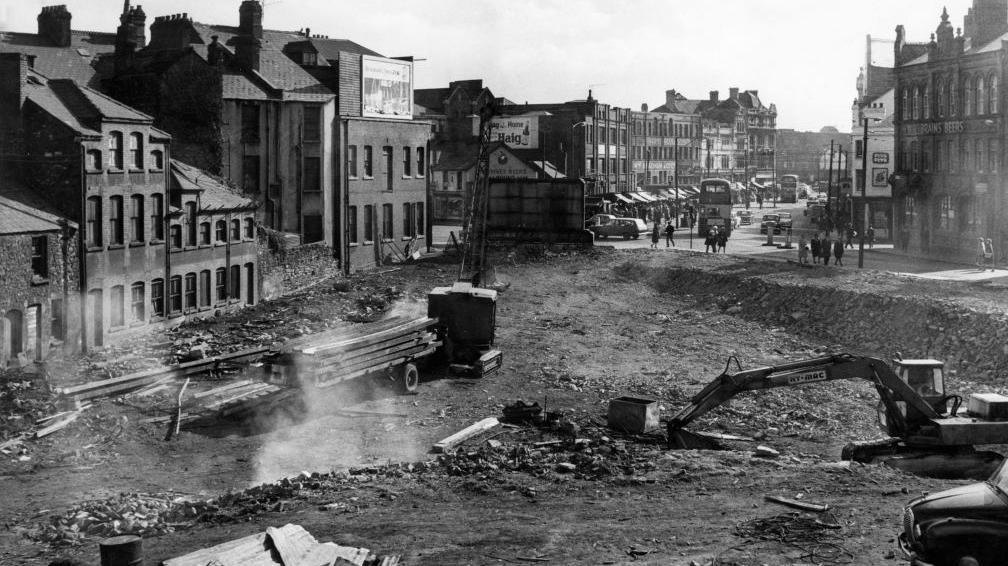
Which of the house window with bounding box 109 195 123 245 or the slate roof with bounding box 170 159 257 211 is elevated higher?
the slate roof with bounding box 170 159 257 211

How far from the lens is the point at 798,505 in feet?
54.9

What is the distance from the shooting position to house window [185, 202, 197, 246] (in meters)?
41.3

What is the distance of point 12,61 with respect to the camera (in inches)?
1382

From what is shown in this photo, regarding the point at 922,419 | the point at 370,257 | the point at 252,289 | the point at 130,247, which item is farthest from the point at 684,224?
the point at 922,419

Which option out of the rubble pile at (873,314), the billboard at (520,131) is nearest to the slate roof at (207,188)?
the rubble pile at (873,314)

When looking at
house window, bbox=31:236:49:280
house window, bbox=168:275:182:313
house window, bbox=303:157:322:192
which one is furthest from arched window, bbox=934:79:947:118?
house window, bbox=31:236:49:280

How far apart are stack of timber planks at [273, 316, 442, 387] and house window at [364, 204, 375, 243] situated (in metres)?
28.1

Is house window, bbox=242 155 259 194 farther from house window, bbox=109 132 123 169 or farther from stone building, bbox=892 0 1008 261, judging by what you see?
stone building, bbox=892 0 1008 261

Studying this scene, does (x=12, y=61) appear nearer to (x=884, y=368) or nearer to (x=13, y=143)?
(x=13, y=143)

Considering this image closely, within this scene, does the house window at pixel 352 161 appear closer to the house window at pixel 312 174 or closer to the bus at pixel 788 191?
the house window at pixel 312 174

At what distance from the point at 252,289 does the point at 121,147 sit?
33.2 ft

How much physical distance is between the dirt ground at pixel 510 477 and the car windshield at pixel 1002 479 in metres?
2.13

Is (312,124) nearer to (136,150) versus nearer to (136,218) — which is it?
(136,150)

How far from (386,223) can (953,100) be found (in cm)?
3449
